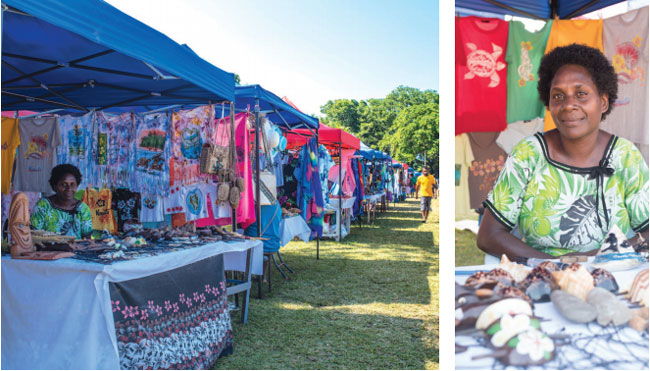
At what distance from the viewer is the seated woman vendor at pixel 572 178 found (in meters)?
2.50

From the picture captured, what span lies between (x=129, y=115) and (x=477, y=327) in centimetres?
421

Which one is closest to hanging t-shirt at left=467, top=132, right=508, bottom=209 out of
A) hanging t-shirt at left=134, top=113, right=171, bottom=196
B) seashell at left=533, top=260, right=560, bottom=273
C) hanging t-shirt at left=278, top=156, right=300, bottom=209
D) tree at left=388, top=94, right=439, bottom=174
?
seashell at left=533, top=260, right=560, bottom=273

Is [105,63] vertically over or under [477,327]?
over

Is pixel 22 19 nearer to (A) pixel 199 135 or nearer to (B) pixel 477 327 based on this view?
(A) pixel 199 135

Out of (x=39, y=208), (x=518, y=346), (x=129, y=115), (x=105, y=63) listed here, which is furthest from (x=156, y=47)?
(x=518, y=346)

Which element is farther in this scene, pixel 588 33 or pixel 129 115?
pixel 129 115

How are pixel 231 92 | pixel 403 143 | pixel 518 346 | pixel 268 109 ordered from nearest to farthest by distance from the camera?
pixel 518 346 < pixel 231 92 < pixel 268 109 < pixel 403 143

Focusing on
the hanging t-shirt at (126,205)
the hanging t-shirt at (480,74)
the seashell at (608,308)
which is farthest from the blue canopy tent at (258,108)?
the seashell at (608,308)

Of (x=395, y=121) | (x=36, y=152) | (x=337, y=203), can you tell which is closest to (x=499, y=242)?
(x=36, y=152)

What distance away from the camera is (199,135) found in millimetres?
4883

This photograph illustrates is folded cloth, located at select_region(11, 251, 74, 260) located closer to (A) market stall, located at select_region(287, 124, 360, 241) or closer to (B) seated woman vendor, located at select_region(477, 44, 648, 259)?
(B) seated woman vendor, located at select_region(477, 44, 648, 259)

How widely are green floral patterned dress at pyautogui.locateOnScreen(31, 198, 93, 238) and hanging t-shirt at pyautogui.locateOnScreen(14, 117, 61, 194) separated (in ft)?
4.55

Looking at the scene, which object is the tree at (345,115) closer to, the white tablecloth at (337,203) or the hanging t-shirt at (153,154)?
the white tablecloth at (337,203)

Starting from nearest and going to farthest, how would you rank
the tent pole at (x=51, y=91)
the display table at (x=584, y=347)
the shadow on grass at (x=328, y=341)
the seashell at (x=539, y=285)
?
1. the display table at (x=584, y=347)
2. the seashell at (x=539, y=285)
3. the shadow on grass at (x=328, y=341)
4. the tent pole at (x=51, y=91)
